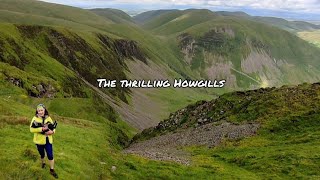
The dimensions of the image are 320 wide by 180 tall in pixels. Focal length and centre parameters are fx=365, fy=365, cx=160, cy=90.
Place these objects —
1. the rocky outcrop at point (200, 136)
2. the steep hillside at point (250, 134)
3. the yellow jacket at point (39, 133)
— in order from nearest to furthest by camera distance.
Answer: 1. the yellow jacket at point (39, 133)
2. the steep hillside at point (250, 134)
3. the rocky outcrop at point (200, 136)

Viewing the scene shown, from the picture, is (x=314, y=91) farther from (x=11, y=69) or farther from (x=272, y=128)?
(x=11, y=69)

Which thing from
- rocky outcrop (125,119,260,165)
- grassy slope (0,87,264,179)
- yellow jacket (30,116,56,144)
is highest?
yellow jacket (30,116,56,144)

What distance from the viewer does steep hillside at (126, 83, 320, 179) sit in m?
50.4

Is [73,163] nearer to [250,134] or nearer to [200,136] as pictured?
[200,136]

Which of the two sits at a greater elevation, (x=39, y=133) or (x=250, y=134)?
(x=39, y=133)

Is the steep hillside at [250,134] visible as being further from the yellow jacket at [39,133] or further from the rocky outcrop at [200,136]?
the yellow jacket at [39,133]

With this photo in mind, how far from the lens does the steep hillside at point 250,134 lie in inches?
1986

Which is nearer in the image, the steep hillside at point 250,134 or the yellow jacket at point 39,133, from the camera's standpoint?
the yellow jacket at point 39,133

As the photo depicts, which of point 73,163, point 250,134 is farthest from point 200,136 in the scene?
point 73,163

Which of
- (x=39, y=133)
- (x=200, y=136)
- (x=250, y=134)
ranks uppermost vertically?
(x=39, y=133)

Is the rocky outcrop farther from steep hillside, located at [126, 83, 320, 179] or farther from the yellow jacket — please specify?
the yellow jacket

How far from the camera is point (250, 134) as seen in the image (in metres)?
69.3

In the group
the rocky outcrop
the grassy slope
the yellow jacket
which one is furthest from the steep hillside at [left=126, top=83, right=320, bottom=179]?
the yellow jacket

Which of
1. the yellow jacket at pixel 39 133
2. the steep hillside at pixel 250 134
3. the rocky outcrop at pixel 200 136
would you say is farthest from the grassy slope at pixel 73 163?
the rocky outcrop at pixel 200 136
